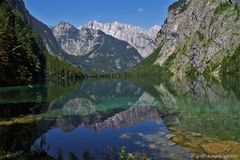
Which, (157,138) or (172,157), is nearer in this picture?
(172,157)

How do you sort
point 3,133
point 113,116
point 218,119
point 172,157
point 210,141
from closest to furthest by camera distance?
1. point 172,157
2. point 210,141
3. point 3,133
4. point 218,119
5. point 113,116

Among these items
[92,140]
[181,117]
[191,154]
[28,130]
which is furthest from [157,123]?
[191,154]

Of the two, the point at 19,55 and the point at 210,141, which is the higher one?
the point at 19,55

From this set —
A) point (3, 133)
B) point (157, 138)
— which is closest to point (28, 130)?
point (3, 133)

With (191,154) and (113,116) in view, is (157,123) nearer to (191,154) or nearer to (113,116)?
(113,116)

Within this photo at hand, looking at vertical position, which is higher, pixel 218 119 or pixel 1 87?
pixel 1 87

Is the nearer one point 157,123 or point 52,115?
point 157,123

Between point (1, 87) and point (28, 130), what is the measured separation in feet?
327

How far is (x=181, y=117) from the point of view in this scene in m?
67.6

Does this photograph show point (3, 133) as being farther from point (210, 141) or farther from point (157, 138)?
point (210, 141)

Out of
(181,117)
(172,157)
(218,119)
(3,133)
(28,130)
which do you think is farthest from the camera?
(181,117)

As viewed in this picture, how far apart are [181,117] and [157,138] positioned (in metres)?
20.5

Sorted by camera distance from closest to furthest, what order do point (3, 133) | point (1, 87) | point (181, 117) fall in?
point (3, 133)
point (181, 117)
point (1, 87)

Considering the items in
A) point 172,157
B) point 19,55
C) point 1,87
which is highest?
point 19,55
